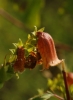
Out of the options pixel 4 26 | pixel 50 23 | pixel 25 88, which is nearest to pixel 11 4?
pixel 4 26

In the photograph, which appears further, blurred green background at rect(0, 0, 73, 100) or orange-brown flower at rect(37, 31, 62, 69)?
blurred green background at rect(0, 0, 73, 100)

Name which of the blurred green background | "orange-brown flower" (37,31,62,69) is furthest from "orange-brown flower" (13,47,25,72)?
the blurred green background

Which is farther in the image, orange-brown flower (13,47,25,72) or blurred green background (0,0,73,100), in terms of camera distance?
blurred green background (0,0,73,100)

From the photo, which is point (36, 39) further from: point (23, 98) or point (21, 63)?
point (23, 98)

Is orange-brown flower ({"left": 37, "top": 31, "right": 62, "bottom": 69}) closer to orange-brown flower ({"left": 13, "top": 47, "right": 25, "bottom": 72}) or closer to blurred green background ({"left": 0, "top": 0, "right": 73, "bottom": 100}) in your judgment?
orange-brown flower ({"left": 13, "top": 47, "right": 25, "bottom": 72})

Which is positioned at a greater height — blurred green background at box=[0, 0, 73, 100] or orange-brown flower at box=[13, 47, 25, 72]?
blurred green background at box=[0, 0, 73, 100]

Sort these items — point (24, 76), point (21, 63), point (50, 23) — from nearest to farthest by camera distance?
point (21, 63) < point (24, 76) < point (50, 23)

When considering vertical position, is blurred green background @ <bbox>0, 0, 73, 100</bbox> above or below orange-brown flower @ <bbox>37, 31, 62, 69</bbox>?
above

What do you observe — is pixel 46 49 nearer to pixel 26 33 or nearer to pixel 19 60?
pixel 19 60
